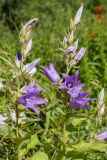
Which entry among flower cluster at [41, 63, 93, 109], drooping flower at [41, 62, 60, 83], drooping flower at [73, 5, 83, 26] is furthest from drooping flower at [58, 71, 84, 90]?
drooping flower at [73, 5, 83, 26]

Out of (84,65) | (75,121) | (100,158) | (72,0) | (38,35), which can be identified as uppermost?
(72,0)

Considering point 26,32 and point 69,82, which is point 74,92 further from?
point 26,32

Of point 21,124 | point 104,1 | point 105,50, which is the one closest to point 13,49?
point 105,50

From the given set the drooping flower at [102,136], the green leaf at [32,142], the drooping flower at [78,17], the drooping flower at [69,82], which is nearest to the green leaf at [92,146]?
the drooping flower at [102,136]

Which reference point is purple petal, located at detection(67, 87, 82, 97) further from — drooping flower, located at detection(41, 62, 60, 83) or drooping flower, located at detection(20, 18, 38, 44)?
drooping flower, located at detection(20, 18, 38, 44)

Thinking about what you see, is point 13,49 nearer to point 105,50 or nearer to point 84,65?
point 84,65

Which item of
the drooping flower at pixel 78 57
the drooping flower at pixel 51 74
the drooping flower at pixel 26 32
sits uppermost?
the drooping flower at pixel 26 32

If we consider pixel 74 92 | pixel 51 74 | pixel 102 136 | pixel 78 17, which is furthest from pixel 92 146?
pixel 78 17

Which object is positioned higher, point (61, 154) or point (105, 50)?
point (105, 50)

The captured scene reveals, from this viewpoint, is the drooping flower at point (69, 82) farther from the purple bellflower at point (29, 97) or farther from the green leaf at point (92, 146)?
the green leaf at point (92, 146)

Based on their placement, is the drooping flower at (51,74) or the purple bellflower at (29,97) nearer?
the purple bellflower at (29,97)

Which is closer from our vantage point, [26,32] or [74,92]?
[26,32]
